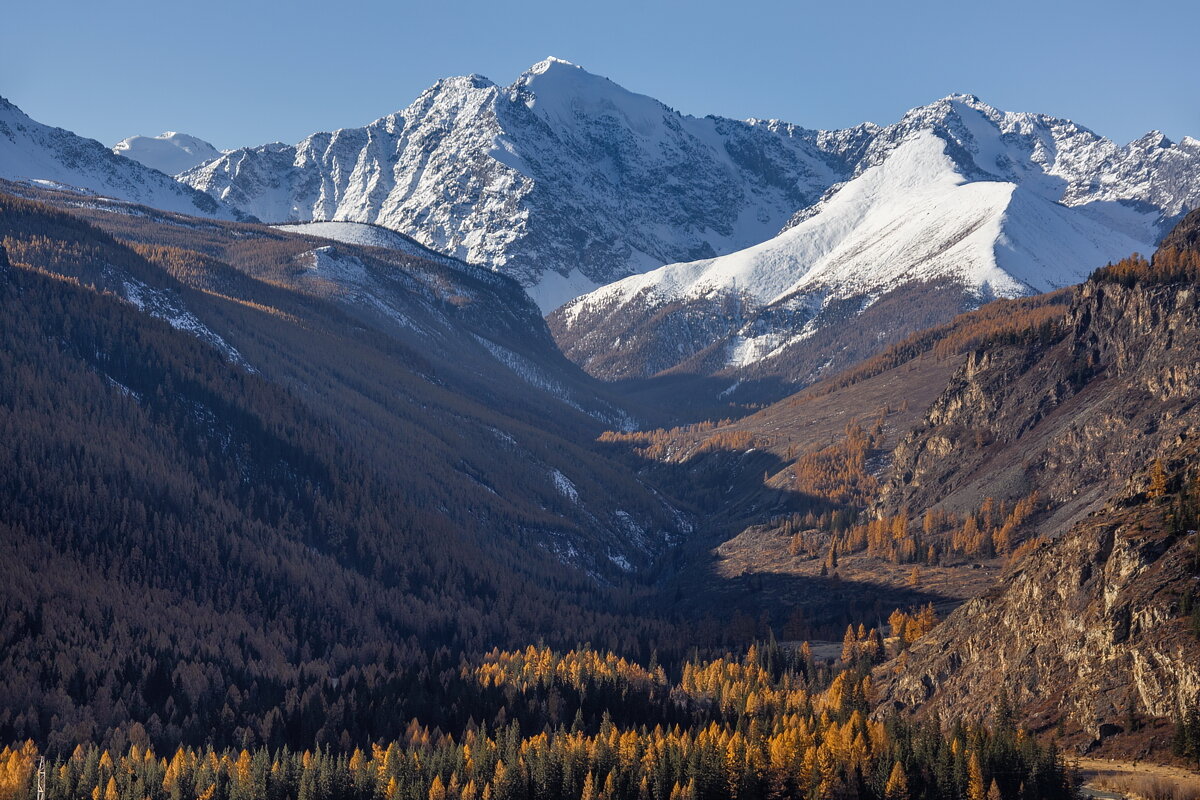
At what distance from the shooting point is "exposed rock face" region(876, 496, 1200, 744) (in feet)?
461

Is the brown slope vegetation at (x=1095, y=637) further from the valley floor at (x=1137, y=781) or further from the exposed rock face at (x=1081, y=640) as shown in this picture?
the valley floor at (x=1137, y=781)

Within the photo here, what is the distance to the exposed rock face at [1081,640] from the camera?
140625 millimetres

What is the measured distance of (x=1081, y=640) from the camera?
502 ft

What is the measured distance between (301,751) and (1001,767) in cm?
9413

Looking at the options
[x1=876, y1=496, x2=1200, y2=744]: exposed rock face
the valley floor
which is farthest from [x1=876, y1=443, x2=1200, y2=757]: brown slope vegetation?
the valley floor

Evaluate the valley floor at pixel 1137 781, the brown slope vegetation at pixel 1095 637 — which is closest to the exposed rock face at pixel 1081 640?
the brown slope vegetation at pixel 1095 637

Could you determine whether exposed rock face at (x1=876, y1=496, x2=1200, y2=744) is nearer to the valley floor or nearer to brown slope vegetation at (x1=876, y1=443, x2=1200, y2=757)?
brown slope vegetation at (x1=876, y1=443, x2=1200, y2=757)

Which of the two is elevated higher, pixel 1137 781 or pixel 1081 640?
pixel 1081 640

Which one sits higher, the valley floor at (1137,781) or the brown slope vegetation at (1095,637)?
the brown slope vegetation at (1095,637)

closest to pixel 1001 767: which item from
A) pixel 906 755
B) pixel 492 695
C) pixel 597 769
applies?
pixel 906 755

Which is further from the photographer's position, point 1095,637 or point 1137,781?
point 1095,637

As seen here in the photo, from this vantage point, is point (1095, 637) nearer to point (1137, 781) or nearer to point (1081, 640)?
point (1081, 640)

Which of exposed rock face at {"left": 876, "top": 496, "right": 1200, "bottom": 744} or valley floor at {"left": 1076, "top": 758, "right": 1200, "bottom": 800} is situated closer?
valley floor at {"left": 1076, "top": 758, "right": 1200, "bottom": 800}

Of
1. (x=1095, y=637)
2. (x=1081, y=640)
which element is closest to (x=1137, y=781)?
(x=1095, y=637)
